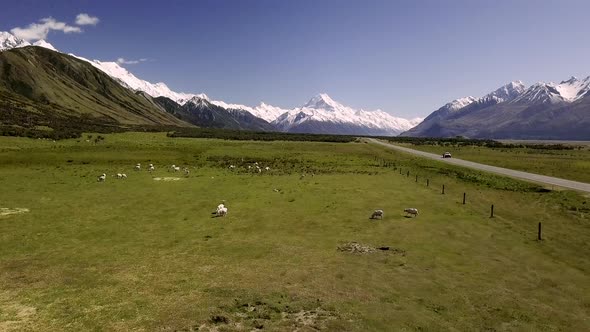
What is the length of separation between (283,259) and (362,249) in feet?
21.7

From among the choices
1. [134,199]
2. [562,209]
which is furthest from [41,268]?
[562,209]

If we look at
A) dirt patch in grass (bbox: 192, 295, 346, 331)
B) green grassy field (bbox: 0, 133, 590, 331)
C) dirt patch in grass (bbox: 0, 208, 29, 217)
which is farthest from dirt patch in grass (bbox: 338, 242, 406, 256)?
dirt patch in grass (bbox: 0, 208, 29, 217)

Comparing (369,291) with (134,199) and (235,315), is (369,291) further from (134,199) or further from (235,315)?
(134,199)

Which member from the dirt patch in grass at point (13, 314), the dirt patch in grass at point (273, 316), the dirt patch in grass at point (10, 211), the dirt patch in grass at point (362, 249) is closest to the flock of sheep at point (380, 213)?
the dirt patch in grass at point (362, 249)

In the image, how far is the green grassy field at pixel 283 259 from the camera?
19922 mm

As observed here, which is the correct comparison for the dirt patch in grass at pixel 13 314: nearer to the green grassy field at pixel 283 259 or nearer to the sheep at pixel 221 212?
the green grassy field at pixel 283 259

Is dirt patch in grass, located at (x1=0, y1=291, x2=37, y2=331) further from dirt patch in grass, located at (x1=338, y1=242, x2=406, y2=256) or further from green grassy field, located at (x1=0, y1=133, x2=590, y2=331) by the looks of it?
dirt patch in grass, located at (x1=338, y1=242, x2=406, y2=256)

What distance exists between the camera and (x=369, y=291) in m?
23.2

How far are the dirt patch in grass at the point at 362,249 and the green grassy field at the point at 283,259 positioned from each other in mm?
386

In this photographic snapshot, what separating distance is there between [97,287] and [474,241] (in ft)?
95.3

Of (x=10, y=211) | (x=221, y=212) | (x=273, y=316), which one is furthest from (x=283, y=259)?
(x=10, y=211)

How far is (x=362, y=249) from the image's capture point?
103 ft

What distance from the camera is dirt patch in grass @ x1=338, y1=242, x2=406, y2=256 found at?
102 feet

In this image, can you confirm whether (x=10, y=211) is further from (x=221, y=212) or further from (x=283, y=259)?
(x=283, y=259)
